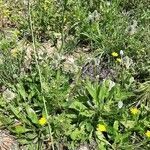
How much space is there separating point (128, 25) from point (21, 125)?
170 cm

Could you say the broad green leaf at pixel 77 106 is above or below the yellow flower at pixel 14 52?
below

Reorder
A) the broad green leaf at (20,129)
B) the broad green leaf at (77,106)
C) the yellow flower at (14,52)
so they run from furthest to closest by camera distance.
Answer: the yellow flower at (14,52) → the broad green leaf at (77,106) → the broad green leaf at (20,129)

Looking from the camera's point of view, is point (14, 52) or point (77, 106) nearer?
point (77, 106)

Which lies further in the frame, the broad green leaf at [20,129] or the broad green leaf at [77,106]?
the broad green leaf at [77,106]

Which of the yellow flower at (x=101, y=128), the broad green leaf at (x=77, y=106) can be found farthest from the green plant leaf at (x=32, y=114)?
the yellow flower at (x=101, y=128)

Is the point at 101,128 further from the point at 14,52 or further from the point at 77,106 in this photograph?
the point at 14,52

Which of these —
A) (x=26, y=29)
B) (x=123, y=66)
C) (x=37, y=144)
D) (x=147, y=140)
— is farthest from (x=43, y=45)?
(x=147, y=140)

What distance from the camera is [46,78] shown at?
141 inches

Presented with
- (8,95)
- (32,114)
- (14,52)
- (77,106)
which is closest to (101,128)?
(77,106)

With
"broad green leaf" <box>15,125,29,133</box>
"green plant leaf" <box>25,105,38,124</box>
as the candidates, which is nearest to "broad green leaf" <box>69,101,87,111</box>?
"green plant leaf" <box>25,105,38,124</box>

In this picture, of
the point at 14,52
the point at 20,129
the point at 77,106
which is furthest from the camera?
the point at 14,52

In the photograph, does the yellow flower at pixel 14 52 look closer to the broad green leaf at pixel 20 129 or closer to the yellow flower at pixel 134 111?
the broad green leaf at pixel 20 129

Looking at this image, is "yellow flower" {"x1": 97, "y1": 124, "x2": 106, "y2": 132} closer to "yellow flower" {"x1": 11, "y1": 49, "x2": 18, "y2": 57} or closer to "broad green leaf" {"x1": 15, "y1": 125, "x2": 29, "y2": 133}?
"broad green leaf" {"x1": 15, "y1": 125, "x2": 29, "y2": 133}

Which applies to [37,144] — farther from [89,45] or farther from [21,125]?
[89,45]
